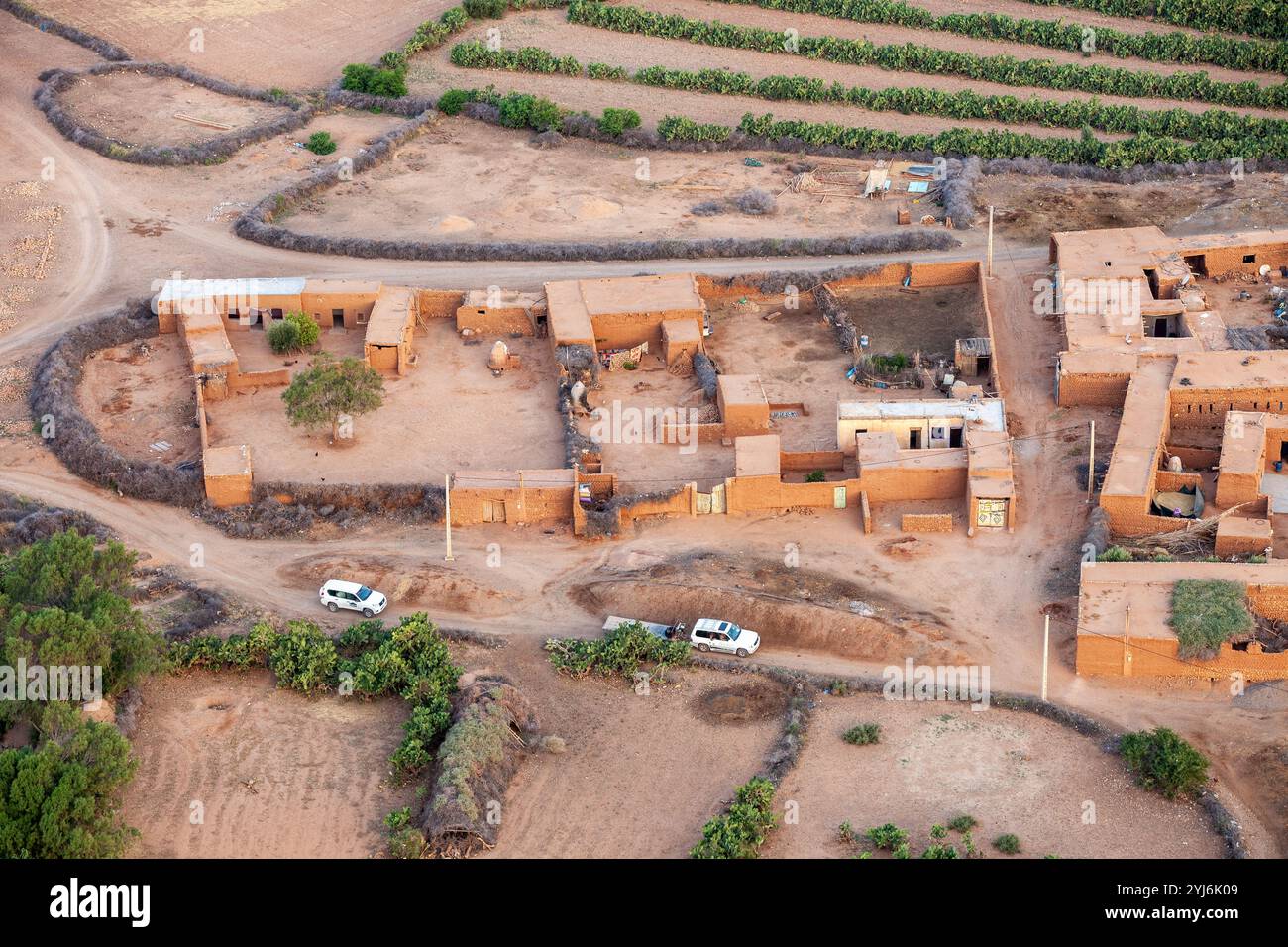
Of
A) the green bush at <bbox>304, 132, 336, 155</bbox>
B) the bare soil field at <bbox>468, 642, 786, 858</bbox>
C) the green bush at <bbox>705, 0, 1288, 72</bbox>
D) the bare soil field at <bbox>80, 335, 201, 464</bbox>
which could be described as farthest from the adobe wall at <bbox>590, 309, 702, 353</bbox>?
the green bush at <bbox>705, 0, 1288, 72</bbox>

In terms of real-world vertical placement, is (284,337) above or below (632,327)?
below

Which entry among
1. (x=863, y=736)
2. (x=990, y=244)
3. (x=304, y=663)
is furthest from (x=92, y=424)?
(x=990, y=244)

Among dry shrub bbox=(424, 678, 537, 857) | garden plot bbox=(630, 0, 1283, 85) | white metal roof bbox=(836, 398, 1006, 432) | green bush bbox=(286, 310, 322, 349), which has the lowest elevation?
dry shrub bbox=(424, 678, 537, 857)

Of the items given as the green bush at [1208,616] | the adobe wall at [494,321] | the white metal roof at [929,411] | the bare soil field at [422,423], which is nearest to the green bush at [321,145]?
the bare soil field at [422,423]

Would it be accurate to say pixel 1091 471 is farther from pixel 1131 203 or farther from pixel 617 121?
pixel 617 121

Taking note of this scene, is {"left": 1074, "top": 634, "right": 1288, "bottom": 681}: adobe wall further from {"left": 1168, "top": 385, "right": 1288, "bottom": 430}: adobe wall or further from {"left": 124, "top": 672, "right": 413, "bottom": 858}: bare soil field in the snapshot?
{"left": 124, "top": 672, "right": 413, "bottom": 858}: bare soil field

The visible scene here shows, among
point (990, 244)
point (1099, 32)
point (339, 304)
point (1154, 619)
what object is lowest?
point (1154, 619)

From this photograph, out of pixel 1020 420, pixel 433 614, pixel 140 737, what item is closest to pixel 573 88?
pixel 1020 420
